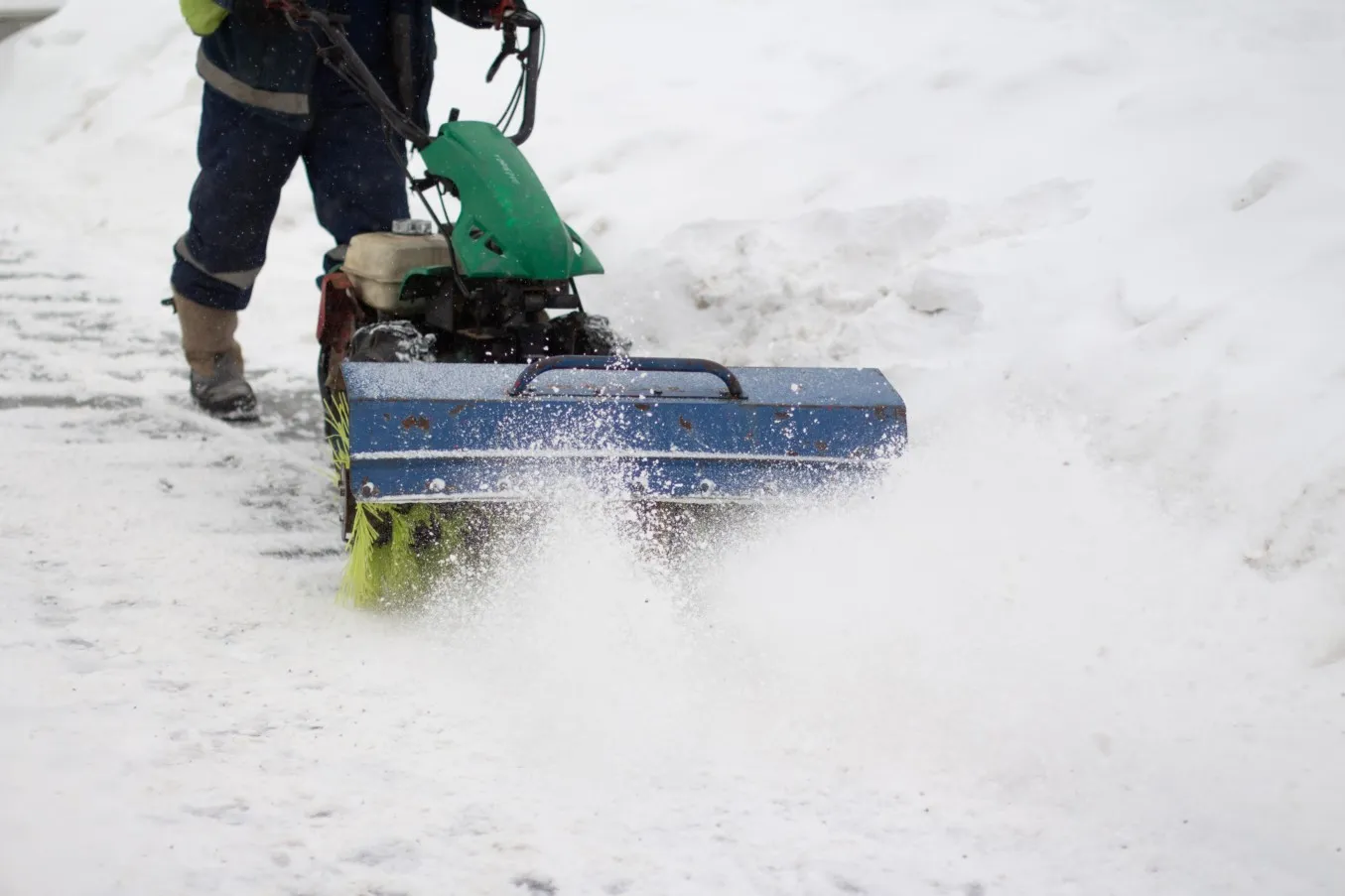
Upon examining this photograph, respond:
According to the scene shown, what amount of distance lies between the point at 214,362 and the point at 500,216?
1.70 meters

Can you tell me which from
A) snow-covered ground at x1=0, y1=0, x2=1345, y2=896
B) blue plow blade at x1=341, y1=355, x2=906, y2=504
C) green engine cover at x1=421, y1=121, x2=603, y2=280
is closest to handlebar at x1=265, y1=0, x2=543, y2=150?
green engine cover at x1=421, y1=121, x2=603, y2=280

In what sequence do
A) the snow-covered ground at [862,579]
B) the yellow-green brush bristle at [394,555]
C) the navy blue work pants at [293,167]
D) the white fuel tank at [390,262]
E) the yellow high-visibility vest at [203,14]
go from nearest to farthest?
1. the snow-covered ground at [862,579]
2. the yellow-green brush bristle at [394,555]
3. the white fuel tank at [390,262]
4. the yellow high-visibility vest at [203,14]
5. the navy blue work pants at [293,167]

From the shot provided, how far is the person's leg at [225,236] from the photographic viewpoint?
4.21 meters

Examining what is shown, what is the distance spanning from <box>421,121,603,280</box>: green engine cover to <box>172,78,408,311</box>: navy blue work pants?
30.0 inches

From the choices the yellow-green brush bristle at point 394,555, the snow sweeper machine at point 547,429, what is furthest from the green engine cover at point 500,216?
A: the yellow-green brush bristle at point 394,555

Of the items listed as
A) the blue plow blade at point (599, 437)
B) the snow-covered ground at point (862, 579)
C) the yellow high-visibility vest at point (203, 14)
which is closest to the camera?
the snow-covered ground at point (862, 579)

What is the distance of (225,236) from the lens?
172 inches

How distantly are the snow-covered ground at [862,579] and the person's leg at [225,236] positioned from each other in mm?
191

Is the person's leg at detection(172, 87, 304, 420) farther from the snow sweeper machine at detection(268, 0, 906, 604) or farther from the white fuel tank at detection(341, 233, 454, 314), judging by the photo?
the snow sweeper machine at detection(268, 0, 906, 604)

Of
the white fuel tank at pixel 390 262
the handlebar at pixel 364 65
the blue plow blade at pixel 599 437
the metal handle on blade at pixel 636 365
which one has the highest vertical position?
the handlebar at pixel 364 65

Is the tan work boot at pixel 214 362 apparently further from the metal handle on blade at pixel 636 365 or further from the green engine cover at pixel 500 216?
the metal handle on blade at pixel 636 365

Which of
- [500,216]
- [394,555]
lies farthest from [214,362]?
[394,555]

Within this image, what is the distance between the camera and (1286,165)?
4305mm

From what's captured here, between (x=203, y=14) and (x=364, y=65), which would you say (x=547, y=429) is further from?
(x=203, y=14)
